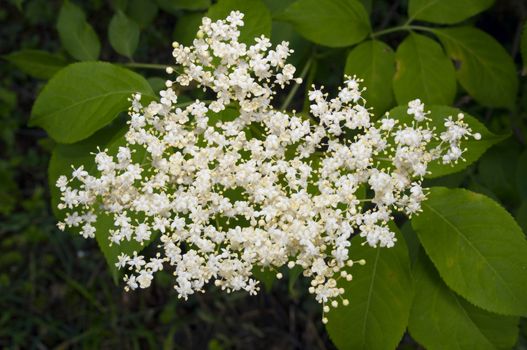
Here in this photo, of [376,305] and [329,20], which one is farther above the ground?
[329,20]

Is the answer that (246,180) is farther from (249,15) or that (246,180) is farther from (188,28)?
(188,28)

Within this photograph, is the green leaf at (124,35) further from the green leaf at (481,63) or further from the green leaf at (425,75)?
the green leaf at (481,63)

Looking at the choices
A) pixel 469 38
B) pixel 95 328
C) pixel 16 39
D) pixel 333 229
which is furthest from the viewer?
pixel 16 39

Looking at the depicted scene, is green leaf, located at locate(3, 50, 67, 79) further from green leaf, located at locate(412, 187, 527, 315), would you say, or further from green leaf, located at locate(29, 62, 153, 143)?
green leaf, located at locate(412, 187, 527, 315)

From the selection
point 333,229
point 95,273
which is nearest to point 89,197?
point 333,229

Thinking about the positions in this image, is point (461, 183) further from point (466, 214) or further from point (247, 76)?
point (247, 76)

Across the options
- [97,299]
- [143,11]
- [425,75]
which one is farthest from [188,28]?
[97,299]
